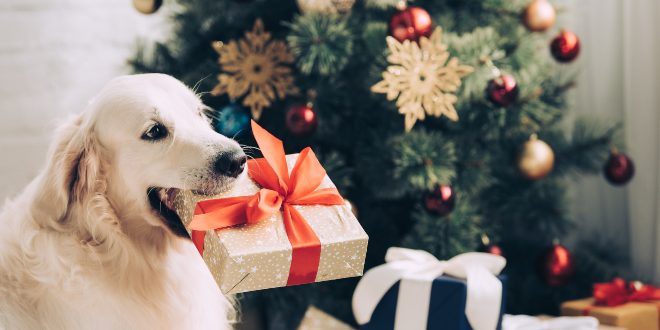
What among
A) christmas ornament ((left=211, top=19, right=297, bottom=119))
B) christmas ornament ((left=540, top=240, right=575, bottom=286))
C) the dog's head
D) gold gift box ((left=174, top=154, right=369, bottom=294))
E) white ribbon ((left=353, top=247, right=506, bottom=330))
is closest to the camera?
gold gift box ((left=174, top=154, right=369, bottom=294))

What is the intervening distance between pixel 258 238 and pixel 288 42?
2.65ft

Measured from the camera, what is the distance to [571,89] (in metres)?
2.19

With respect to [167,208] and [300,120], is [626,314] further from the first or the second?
[167,208]

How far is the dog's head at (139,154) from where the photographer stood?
1.11m

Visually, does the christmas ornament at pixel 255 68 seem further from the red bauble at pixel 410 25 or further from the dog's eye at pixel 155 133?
the dog's eye at pixel 155 133

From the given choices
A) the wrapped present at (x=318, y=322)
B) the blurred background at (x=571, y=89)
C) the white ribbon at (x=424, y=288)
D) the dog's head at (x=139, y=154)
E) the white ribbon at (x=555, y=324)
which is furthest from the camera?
the blurred background at (x=571, y=89)

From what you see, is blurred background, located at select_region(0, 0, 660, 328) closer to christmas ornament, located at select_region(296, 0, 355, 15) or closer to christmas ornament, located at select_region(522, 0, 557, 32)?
christmas ornament, located at select_region(522, 0, 557, 32)

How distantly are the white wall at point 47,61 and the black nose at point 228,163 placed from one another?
1.15 meters

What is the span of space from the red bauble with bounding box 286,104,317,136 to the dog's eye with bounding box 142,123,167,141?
50cm

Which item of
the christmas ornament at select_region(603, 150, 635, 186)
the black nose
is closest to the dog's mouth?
the black nose

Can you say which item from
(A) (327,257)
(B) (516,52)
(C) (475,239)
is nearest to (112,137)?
(A) (327,257)

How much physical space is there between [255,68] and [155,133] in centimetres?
57

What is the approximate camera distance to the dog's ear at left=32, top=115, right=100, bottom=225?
3.76 ft

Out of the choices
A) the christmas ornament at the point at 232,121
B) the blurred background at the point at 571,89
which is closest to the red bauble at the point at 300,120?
the christmas ornament at the point at 232,121
